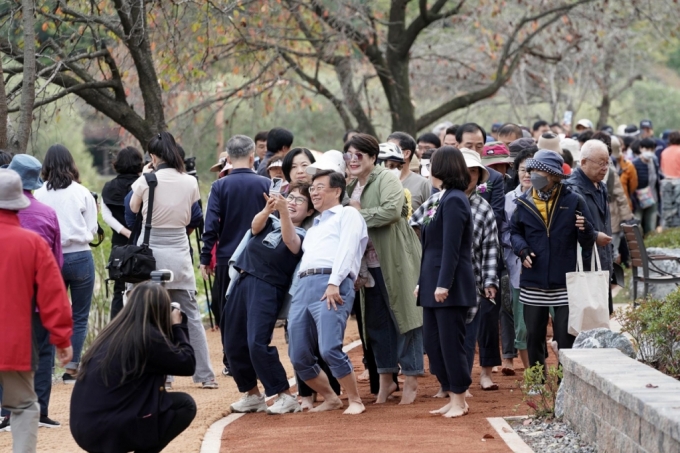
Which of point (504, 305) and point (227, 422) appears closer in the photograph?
point (227, 422)

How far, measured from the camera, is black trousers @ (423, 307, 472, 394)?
7703 millimetres

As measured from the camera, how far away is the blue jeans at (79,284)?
962cm

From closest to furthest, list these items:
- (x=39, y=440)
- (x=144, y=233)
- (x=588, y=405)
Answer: (x=588, y=405) < (x=39, y=440) < (x=144, y=233)

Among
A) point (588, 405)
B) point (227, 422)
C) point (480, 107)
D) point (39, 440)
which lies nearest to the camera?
point (588, 405)

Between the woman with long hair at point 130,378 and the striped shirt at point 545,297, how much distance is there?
10.1 feet

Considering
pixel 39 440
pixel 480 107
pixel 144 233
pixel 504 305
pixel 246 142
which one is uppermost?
pixel 480 107

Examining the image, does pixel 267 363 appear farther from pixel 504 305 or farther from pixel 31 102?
pixel 31 102

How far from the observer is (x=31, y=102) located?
9.97 meters

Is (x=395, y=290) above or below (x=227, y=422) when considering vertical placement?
above

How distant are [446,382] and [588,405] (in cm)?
160

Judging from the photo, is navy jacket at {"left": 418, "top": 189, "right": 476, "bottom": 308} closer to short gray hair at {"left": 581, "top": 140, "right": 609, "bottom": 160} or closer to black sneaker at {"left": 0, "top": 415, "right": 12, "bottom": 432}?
short gray hair at {"left": 581, "top": 140, "right": 609, "bottom": 160}

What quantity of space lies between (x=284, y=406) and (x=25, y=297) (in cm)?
257

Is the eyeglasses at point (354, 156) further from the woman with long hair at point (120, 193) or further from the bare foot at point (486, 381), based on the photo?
the woman with long hair at point (120, 193)

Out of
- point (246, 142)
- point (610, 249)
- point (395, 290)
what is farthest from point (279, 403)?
point (610, 249)
